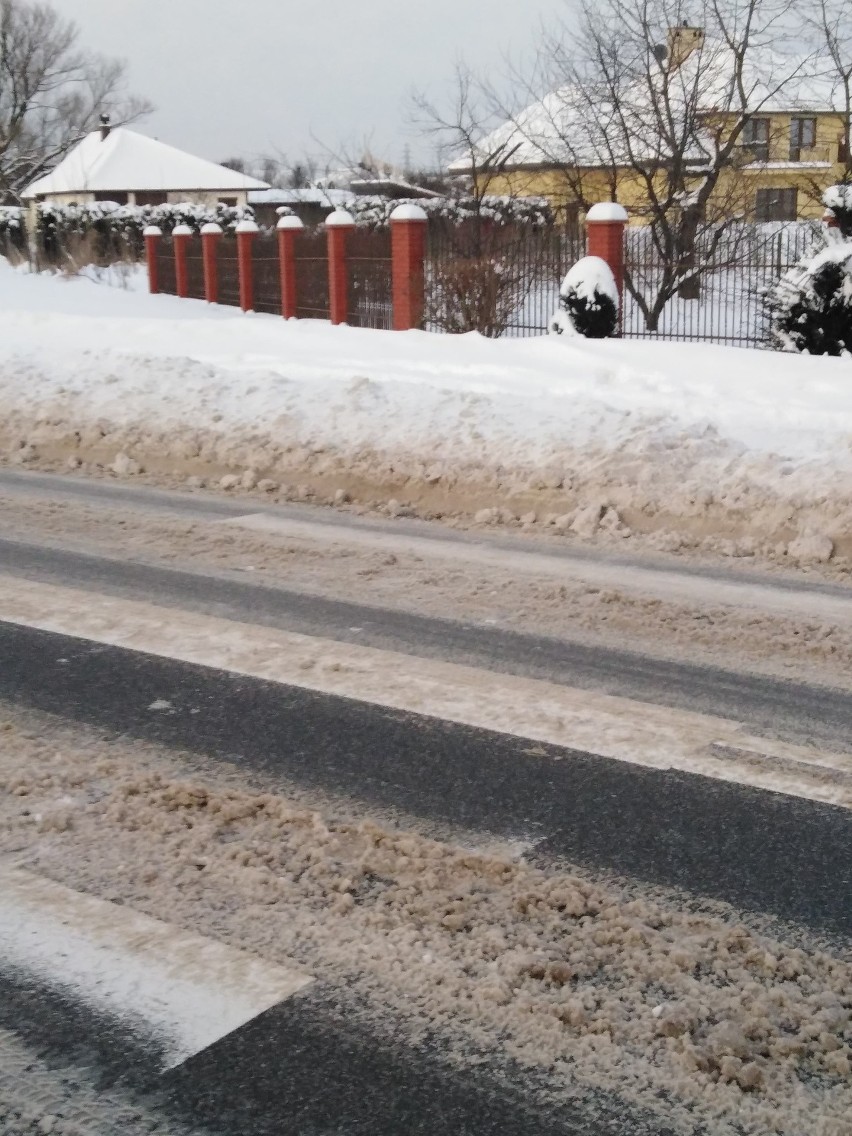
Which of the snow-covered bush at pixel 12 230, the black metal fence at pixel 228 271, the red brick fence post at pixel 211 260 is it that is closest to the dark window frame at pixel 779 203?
the black metal fence at pixel 228 271

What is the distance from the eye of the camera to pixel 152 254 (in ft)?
104

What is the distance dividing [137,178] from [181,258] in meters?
34.9

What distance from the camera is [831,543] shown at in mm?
7809

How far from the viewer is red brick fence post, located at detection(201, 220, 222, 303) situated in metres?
28.5

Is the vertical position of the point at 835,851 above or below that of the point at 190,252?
below

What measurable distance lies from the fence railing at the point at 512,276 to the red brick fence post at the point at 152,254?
7808mm

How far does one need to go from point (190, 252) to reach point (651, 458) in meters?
23.4

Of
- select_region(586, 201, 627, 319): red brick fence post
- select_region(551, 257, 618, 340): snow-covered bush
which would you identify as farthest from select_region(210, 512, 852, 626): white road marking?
select_region(586, 201, 627, 319): red brick fence post

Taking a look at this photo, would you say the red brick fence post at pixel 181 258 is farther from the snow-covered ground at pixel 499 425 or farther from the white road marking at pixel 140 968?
the white road marking at pixel 140 968

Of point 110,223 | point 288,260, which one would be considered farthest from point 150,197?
point 288,260

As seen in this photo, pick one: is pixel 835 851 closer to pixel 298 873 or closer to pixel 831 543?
pixel 298 873

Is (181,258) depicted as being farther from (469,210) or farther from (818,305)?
(818,305)

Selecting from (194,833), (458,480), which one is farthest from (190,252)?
(194,833)

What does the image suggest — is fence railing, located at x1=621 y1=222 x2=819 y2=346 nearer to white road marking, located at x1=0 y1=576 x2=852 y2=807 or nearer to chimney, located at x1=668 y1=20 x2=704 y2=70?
chimney, located at x1=668 y1=20 x2=704 y2=70
